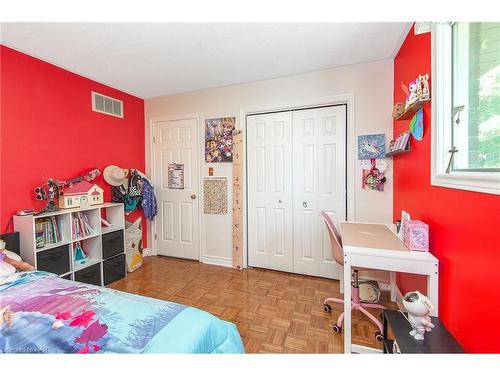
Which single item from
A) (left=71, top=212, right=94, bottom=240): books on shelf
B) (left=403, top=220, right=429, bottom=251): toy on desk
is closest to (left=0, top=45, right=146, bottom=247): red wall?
(left=71, top=212, right=94, bottom=240): books on shelf

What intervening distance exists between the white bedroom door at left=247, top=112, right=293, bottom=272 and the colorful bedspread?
66.6 inches

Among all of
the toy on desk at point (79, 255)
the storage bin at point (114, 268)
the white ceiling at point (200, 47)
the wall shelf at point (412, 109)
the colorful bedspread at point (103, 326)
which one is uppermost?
the white ceiling at point (200, 47)

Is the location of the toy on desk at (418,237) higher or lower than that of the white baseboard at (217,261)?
higher

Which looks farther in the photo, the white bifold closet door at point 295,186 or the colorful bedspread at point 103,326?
the white bifold closet door at point 295,186

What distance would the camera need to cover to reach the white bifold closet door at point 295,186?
2.54m

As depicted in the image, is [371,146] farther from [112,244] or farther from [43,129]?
[43,129]

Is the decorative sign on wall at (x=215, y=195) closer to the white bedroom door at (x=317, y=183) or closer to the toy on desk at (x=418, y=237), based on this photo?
the white bedroom door at (x=317, y=183)

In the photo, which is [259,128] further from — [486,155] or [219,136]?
[486,155]

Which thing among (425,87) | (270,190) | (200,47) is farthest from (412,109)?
(200,47)

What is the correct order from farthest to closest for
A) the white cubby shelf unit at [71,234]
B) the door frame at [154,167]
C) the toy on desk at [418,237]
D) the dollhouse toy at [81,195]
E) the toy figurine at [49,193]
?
the door frame at [154,167] → the dollhouse toy at [81,195] → the toy figurine at [49,193] → the white cubby shelf unit at [71,234] → the toy on desk at [418,237]

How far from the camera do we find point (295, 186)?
2.71 metres

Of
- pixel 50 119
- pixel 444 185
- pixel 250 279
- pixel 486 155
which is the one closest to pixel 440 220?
pixel 444 185

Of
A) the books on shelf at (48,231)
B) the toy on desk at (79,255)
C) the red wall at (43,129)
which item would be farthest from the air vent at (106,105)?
the toy on desk at (79,255)

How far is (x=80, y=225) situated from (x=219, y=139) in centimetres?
193
